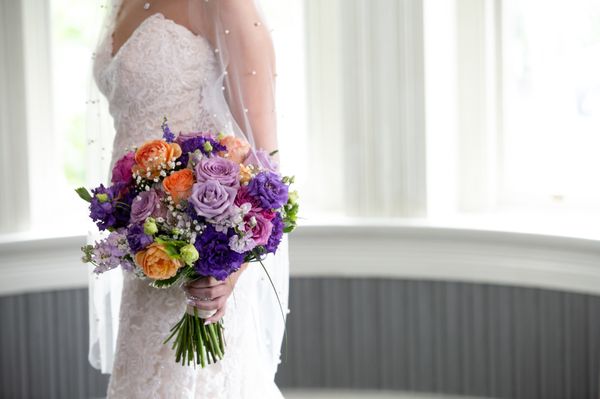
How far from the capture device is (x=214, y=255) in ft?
7.15

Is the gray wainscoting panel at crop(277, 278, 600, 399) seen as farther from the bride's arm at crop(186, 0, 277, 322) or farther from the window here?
the bride's arm at crop(186, 0, 277, 322)

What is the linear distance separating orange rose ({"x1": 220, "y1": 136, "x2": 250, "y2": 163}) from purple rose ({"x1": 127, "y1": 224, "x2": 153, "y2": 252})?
0.89ft

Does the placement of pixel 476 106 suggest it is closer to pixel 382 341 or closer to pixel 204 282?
pixel 382 341

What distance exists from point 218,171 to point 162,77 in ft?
1.62

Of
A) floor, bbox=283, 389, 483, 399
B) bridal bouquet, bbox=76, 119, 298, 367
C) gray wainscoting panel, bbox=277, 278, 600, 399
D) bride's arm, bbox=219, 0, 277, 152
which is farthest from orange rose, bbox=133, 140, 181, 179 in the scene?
floor, bbox=283, 389, 483, 399

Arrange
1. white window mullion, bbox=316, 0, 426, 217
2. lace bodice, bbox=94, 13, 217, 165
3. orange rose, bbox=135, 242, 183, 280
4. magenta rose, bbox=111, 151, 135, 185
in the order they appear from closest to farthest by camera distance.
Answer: orange rose, bbox=135, 242, 183, 280 → magenta rose, bbox=111, 151, 135, 185 → lace bodice, bbox=94, 13, 217, 165 → white window mullion, bbox=316, 0, 426, 217

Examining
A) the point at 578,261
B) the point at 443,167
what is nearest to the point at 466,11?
the point at 443,167

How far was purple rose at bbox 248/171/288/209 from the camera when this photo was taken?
7.22ft

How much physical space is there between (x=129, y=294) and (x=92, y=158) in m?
0.65

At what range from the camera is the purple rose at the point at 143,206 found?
2184mm

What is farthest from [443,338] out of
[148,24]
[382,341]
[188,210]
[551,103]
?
[188,210]

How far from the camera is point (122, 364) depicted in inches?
98.1

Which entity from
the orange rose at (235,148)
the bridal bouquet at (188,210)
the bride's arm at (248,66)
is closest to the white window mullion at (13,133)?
the bride's arm at (248,66)

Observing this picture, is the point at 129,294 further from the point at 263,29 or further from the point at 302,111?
the point at 302,111
